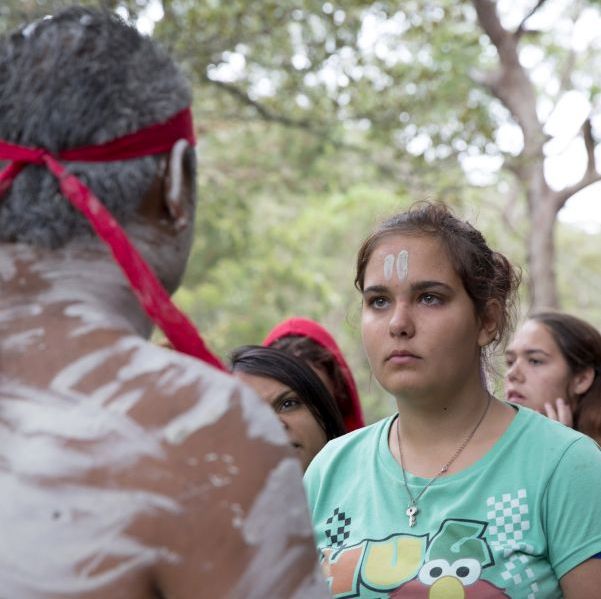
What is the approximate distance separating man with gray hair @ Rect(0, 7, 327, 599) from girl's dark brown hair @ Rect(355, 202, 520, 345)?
131cm

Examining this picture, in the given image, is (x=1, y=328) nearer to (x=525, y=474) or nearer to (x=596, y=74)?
(x=525, y=474)

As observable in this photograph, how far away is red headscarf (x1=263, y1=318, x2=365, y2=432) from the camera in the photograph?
397 centimetres

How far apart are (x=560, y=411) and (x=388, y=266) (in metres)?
1.81

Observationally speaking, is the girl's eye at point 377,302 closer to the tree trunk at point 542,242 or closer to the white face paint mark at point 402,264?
the white face paint mark at point 402,264

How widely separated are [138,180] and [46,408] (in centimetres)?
36

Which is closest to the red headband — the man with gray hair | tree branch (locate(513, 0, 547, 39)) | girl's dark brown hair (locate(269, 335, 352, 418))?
the man with gray hair

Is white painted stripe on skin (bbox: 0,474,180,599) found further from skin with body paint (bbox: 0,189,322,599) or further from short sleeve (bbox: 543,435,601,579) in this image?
short sleeve (bbox: 543,435,601,579)


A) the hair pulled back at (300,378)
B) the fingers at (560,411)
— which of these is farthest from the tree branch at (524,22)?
the hair pulled back at (300,378)

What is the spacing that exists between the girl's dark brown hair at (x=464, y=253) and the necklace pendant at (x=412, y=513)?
23.3 inches

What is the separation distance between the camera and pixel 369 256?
9.54ft

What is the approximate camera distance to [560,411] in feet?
14.1

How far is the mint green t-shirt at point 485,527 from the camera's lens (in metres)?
2.33

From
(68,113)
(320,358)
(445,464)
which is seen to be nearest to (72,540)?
(68,113)

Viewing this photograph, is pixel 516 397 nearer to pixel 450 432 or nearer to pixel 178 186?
pixel 450 432
